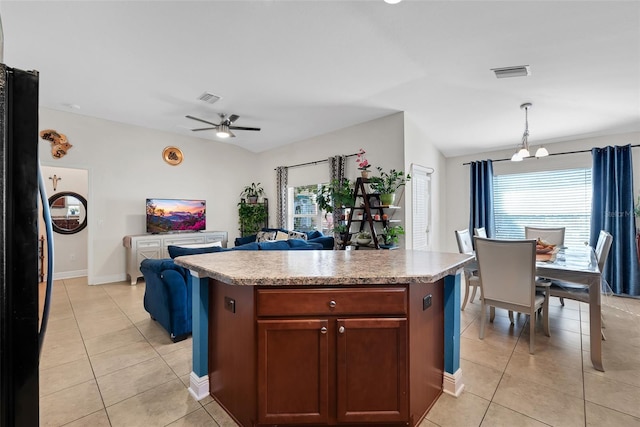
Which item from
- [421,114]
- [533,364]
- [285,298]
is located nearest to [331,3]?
[285,298]

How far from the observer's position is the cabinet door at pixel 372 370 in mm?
1495

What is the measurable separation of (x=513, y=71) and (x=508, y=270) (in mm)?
1990

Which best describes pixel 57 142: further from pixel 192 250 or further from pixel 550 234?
pixel 550 234

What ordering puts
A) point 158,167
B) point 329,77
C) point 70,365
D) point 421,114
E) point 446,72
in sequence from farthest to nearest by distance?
point 158,167
point 421,114
point 329,77
point 446,72
point 70,365

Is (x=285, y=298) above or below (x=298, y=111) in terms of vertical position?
below

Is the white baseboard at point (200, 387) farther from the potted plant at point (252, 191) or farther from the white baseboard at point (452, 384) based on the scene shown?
the potted plant at point (252, 191)

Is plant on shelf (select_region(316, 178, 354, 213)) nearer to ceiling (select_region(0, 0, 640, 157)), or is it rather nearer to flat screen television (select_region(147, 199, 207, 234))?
ceiling (select_region(0, 0, 640, 157))

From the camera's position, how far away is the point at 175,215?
5.78 metres

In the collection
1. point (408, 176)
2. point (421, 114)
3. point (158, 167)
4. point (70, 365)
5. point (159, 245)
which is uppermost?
point (421, 114)

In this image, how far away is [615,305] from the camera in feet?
12.4

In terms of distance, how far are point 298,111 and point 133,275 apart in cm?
397

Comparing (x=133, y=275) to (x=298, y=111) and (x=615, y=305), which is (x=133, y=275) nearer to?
(x=298, y=111)

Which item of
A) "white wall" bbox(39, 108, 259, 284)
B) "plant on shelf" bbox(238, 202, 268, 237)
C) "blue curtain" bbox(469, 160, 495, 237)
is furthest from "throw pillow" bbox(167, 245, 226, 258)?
"blue curtain" bbox(469, 160, 495, 237)

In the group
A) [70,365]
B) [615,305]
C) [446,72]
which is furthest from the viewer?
[615,305]
